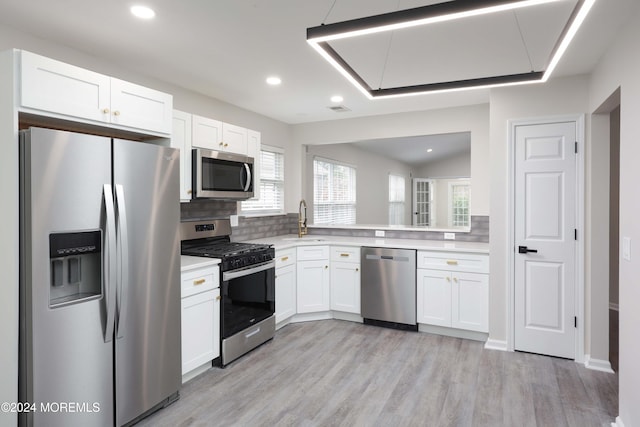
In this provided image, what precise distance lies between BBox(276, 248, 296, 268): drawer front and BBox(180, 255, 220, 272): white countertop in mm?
961

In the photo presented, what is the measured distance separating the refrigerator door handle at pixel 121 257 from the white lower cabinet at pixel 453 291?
110 inches

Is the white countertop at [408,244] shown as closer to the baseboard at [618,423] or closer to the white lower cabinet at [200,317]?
the white lower cabinet at [200,317]

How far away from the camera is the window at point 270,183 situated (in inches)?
191

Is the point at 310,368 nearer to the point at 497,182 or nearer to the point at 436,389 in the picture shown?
the point at 436,389

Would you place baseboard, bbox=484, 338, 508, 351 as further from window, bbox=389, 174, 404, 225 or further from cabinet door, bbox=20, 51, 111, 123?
window, bbox=389, 174, 404, 225

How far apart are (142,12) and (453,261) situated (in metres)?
3.30

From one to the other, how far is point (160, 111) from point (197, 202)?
130cm

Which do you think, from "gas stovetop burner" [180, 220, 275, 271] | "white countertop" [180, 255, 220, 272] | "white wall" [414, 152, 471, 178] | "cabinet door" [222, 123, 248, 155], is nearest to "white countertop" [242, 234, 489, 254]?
"gas stovetop burner" [180, 220, 275, 271]

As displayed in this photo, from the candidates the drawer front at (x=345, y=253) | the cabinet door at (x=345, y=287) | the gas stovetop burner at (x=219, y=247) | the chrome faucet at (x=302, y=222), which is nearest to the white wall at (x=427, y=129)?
the chrome faucet at (x=302, y=222)

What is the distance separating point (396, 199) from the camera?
890 cm

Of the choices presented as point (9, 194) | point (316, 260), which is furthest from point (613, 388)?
point (9, 194)

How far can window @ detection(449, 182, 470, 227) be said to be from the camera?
9.50 m

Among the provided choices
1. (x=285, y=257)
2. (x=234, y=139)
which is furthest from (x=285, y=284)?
(x=234, y=139)

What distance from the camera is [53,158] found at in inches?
76.2
